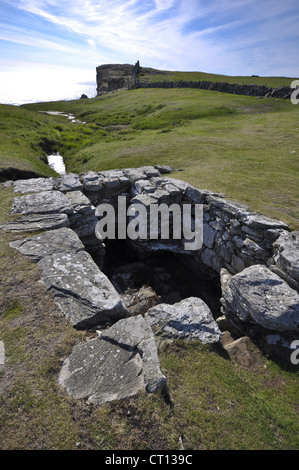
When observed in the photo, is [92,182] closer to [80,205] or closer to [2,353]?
[80,205]

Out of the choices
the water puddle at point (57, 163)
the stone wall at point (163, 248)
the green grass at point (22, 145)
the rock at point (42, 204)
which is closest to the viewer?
the stone wall at point (163, 248)

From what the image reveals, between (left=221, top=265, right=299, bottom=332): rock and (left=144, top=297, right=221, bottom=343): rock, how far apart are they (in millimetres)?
2356

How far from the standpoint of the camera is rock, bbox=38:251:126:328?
26.2ft

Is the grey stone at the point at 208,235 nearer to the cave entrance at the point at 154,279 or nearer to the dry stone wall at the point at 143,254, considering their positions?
the dry stone wall at the point at 143,254

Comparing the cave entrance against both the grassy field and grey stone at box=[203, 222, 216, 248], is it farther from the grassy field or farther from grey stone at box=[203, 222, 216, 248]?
the grassy field

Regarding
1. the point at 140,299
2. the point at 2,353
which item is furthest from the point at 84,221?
the point at 2,353

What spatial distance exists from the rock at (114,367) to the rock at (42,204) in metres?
8.98

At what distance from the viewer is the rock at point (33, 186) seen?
1663cm

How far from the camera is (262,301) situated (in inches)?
391

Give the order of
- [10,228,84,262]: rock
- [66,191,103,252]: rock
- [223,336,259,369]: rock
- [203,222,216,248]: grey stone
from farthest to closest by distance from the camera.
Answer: [203,222,216,248]: grey stone, [66,191,103,252]: rock, [10,228,84,262]: rock, [223,336,259,369]: rock

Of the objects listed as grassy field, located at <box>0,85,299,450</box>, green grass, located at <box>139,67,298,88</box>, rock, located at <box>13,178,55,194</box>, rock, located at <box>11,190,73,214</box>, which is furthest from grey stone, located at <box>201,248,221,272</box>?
green grass, located at <box>139,67,298,88</box>

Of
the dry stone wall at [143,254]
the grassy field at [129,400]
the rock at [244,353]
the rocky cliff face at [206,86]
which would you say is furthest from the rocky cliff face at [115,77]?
the rock at [244,353]
